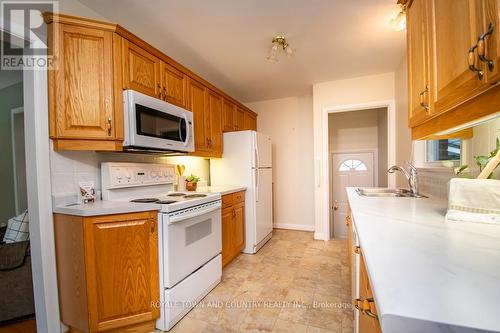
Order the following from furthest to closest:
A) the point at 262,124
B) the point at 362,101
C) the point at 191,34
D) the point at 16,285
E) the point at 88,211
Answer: the point at 262,124, the point at 362,101, the point at 191,34, the point at 16,285, the point at 88,211

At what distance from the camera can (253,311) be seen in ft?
5.70

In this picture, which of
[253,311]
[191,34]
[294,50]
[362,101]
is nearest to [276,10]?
[294,50]

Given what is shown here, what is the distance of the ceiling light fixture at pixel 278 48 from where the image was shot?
2103 millimetres

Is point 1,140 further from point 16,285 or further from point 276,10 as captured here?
point 276,10

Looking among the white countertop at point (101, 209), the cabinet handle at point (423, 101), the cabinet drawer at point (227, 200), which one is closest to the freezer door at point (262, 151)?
the cabinet drawer at point (227, 200)

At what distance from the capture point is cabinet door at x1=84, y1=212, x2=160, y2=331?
4.41 feet

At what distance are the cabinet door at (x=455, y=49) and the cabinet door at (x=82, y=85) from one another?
190 cm

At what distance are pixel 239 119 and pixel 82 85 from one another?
217 centimetres

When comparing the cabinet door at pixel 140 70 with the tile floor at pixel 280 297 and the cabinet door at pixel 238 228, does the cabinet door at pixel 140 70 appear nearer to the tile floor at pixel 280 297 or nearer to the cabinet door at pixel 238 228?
the cabinet door at pixel 238 228

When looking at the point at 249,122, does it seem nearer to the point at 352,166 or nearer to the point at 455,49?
the point at 352,166

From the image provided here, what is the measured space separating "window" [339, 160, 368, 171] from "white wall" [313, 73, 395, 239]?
0.97 metres

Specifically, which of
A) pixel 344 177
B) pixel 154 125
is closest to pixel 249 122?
pixel 344 177

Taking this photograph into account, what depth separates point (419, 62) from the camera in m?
1.16

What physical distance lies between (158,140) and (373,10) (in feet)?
6.63
